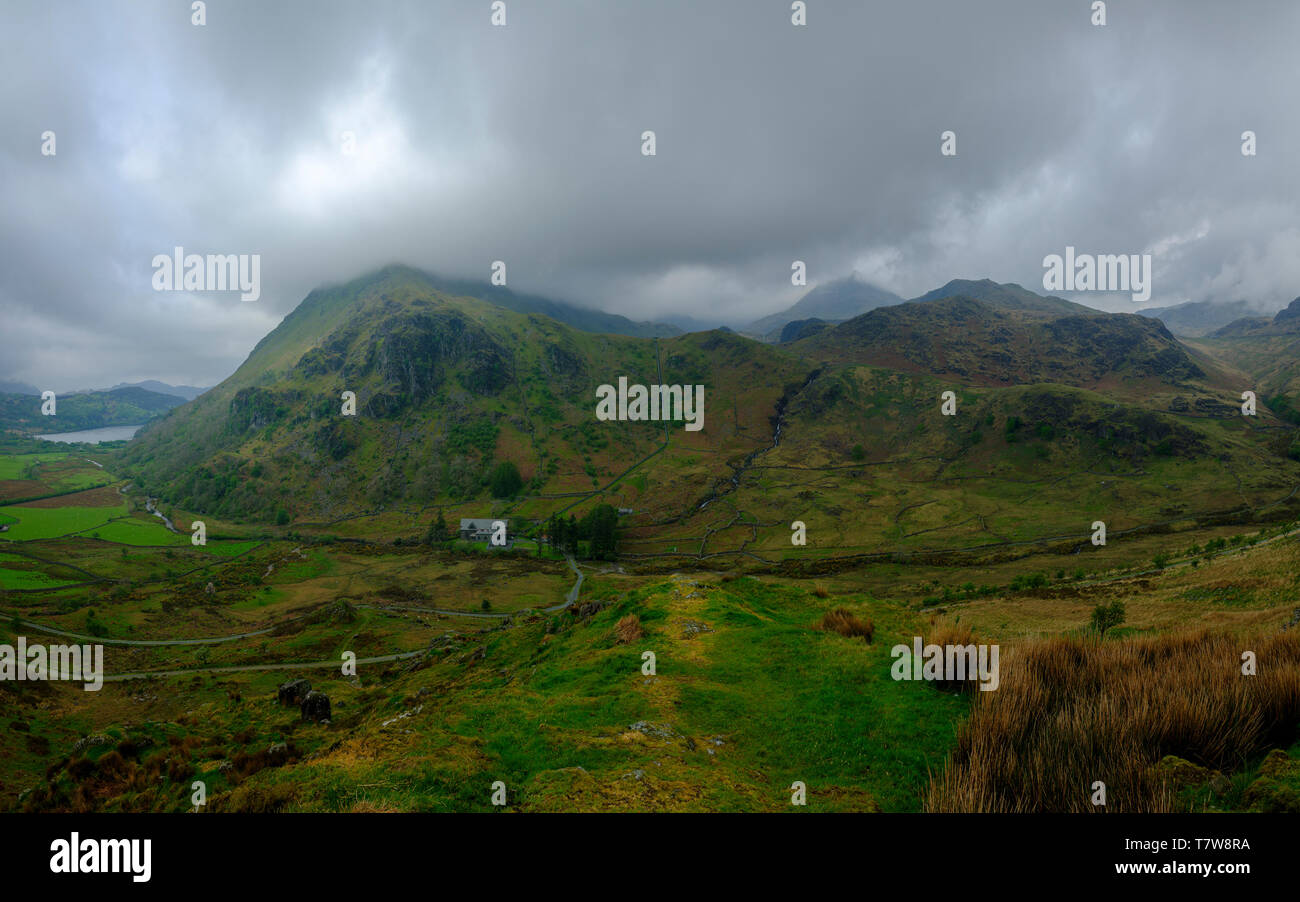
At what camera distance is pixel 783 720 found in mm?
10969

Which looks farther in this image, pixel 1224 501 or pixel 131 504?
pixel 131 504

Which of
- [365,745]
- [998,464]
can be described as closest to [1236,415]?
[998,464]

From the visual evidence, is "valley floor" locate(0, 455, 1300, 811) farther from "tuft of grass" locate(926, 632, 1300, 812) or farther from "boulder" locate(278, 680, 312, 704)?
"boulder" locate(278, 680, 312, 704)

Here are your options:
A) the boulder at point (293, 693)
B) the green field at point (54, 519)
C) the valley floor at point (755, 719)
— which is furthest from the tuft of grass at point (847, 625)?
the green field at point (54, 519)

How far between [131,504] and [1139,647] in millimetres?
267294

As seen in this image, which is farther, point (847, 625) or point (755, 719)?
point (847, 625)

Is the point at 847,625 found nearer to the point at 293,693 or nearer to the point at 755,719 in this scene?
the point at 755,719

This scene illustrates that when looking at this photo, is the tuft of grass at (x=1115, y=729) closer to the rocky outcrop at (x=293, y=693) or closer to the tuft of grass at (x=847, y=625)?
the tuft of grass at (x=847, y=625)

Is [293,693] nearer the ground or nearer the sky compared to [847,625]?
nearer the ground

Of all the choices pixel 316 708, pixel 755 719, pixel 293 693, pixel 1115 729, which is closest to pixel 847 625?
pixel 755 719

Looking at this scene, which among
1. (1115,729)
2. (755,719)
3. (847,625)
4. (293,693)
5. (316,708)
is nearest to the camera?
(1115,729)

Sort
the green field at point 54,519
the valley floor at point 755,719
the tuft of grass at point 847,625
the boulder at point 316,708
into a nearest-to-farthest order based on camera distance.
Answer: the valley floor at point 755,719
the tuft of grass at point 847,625
the boulder at point 316,708
the green field at point 54,519
